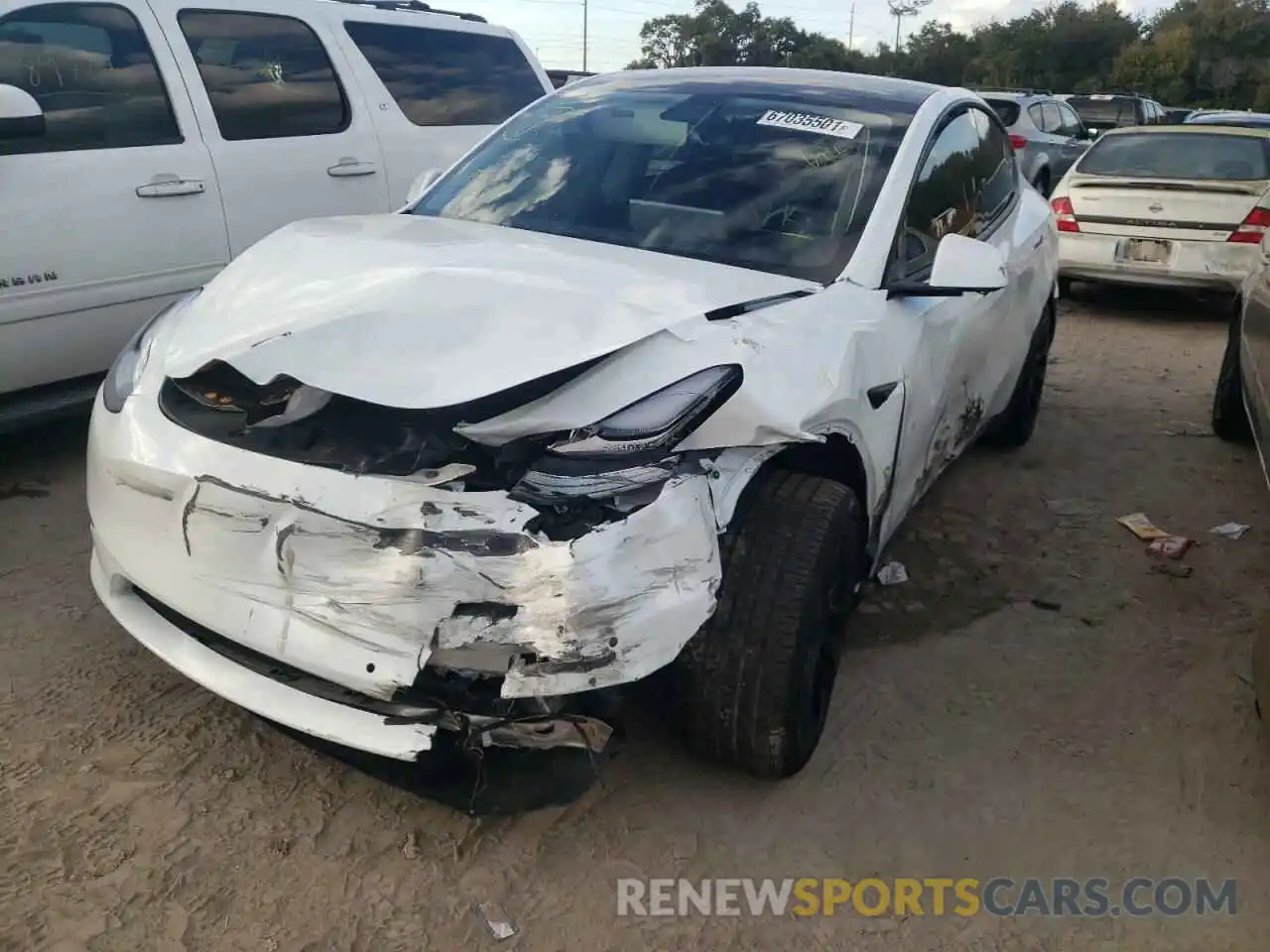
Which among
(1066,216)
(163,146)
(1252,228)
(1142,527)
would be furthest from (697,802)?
(1066,216)

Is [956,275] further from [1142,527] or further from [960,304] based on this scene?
[1142,527]

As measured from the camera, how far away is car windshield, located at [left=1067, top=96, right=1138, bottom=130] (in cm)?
1859

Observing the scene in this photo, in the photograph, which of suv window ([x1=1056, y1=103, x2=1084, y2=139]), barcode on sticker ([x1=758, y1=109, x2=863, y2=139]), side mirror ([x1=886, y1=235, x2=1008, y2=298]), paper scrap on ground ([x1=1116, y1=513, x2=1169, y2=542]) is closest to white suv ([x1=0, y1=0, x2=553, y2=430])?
barcode on sticker ([x1=758, y1=109, x2=863, y2=139])

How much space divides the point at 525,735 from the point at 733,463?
2.42 ft

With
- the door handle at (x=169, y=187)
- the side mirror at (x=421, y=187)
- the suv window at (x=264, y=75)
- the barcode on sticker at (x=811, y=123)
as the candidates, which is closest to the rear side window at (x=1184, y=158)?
the barcode on sticker at (x=811, y=123)

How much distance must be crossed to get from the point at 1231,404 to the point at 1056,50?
63.0m

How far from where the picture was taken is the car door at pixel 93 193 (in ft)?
12.9

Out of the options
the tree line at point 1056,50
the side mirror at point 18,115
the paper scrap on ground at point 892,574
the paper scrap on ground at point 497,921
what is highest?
the tree line at point 1056,50

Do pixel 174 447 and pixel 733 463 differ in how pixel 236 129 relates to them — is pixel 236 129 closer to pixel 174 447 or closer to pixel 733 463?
pixel 174 447

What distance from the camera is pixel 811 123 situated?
3395 millimetres

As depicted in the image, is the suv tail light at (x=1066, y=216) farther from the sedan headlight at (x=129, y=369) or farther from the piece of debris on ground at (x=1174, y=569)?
the sedan headlight at (x=129, y=369)

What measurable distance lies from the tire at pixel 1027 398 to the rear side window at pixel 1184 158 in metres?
3.90

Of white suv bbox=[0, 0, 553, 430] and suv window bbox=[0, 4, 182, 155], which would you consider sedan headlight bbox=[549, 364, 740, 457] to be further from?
suv window bbox=[0, 4, 182, 155]

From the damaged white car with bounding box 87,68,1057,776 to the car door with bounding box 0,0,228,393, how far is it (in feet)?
4.42
